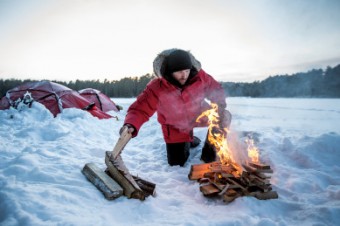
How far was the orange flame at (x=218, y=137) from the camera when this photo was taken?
374 cm

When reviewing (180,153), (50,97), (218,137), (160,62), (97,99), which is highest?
(160,62)

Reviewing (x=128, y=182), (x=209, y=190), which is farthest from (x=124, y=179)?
(x=209, y=190)

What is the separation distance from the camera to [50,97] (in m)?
8.70

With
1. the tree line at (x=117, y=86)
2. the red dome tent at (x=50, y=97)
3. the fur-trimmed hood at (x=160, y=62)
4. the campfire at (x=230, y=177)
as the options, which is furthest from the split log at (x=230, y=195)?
the tree line at (x=117, y=86)

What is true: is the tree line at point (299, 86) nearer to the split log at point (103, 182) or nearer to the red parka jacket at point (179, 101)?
the red parka jacket at point (179, 101)

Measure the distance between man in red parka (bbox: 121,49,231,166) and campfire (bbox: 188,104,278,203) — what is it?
39 cm

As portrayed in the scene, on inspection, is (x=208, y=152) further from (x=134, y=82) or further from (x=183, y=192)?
(x=134, y=82)

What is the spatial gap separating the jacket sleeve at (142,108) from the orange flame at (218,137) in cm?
105

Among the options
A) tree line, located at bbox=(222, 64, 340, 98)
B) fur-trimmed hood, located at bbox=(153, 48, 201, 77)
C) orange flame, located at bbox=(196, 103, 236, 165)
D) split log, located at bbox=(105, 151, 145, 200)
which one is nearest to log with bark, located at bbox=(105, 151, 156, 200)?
split log, located at bbox=(105, 151, 145, 200)

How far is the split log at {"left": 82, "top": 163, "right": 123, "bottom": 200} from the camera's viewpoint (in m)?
2.70

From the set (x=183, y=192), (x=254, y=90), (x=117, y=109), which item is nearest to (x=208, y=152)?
(x=183, y=192)

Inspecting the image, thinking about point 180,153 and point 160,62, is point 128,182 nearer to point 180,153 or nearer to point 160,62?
point 180,153

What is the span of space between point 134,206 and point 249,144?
2.78 meters

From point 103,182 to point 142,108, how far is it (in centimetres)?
128
